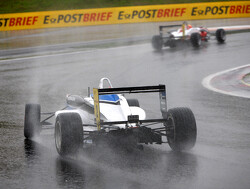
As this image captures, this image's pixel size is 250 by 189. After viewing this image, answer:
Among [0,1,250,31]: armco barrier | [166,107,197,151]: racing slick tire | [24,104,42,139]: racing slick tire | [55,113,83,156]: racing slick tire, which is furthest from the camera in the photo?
[0,1,250,31]: armco barrier

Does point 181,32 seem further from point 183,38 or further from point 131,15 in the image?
point 131,15

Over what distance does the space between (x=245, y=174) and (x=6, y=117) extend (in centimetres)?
576

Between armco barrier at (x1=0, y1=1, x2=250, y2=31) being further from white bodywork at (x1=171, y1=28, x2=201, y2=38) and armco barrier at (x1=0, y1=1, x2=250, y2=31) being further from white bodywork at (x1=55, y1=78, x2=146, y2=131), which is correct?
white bodywork at (x1=55, y1=78, x2=146, y2=131)

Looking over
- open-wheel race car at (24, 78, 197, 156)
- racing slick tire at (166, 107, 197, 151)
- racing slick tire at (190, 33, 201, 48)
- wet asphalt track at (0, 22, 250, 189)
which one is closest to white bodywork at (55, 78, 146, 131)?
open-wheel race car at (24, 78, 197, 156)

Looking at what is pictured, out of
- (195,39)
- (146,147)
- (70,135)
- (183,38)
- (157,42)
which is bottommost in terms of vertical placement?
(146,147)

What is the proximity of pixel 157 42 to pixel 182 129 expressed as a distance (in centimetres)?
1690

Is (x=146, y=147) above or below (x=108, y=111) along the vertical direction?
below

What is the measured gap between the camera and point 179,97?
43.5 feet

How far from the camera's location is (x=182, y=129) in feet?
26.4

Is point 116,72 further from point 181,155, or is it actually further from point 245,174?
point 245,174

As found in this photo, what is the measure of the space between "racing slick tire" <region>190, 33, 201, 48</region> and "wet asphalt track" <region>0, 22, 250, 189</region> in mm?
3284

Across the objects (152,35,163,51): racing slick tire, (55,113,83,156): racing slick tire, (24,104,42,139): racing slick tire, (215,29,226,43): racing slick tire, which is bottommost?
(55,113,83,156): racing slick tire

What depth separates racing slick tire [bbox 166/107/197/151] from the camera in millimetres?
8055

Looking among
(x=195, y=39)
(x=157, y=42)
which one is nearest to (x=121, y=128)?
(x=157, y=42)
